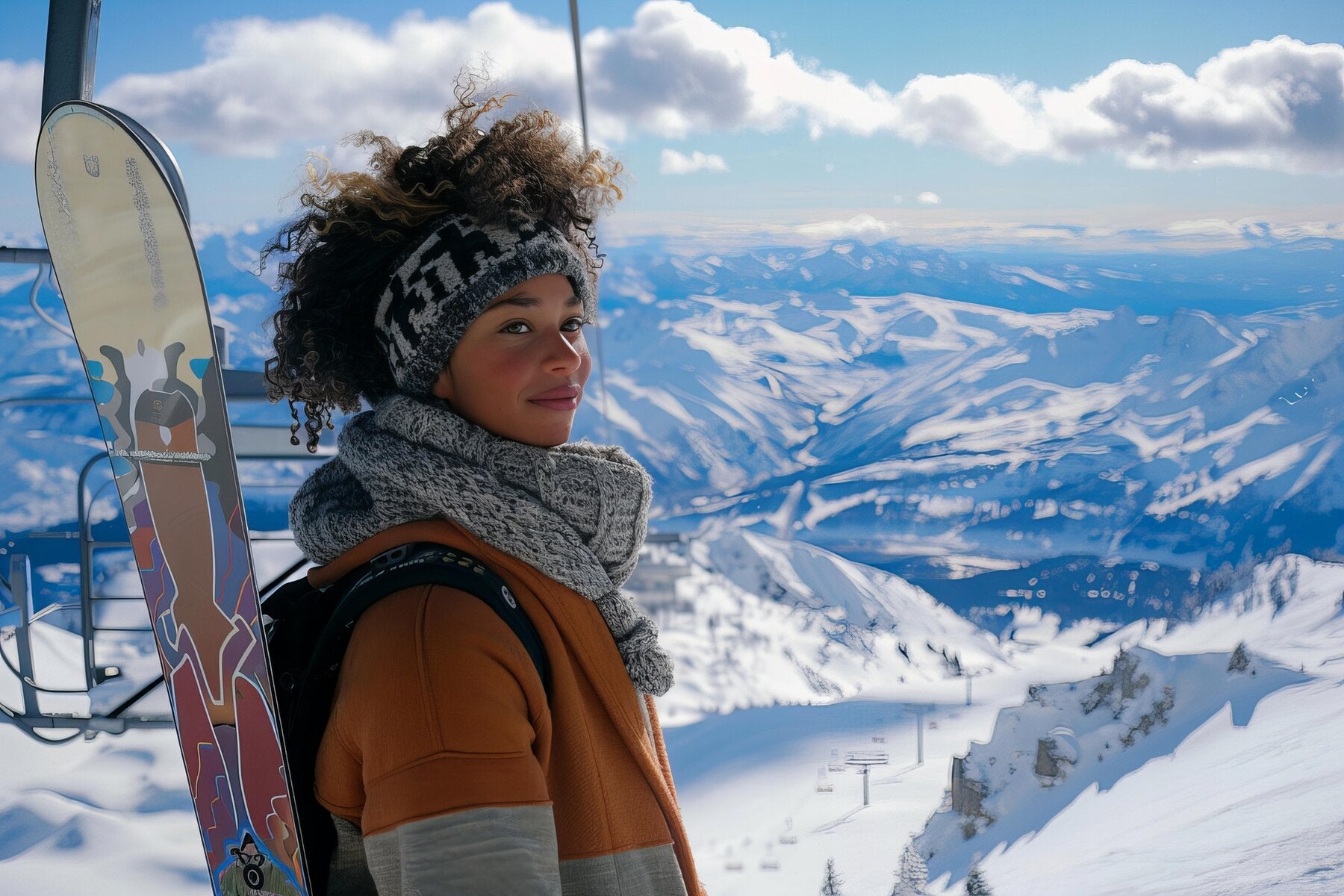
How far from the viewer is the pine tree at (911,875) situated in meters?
12.3

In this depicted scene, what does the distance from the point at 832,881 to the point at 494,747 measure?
1449 centimetres

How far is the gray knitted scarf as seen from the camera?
0.60m

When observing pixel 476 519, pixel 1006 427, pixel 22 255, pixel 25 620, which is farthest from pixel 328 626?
pixel 1006 427

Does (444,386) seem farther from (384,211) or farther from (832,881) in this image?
(832,881)

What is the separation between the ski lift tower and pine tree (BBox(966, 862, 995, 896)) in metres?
1.94

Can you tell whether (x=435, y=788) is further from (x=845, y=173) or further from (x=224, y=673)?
(x=845, y=173)

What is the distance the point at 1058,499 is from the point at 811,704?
6380 millimetres

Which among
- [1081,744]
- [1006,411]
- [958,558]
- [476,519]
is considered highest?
[476,519]

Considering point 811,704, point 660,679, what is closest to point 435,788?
point 660,679

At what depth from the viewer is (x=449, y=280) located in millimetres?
651

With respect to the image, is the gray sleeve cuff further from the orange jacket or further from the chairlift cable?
the chairlift cable

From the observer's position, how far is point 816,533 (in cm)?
1917

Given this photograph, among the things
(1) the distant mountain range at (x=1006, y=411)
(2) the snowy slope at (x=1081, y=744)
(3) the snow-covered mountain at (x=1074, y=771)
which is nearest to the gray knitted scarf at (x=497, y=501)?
(3) the snow-covered mountain at (x=1074, y=771)

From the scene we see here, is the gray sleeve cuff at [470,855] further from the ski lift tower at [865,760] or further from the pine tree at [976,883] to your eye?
the ski lift tower at [865,760]
